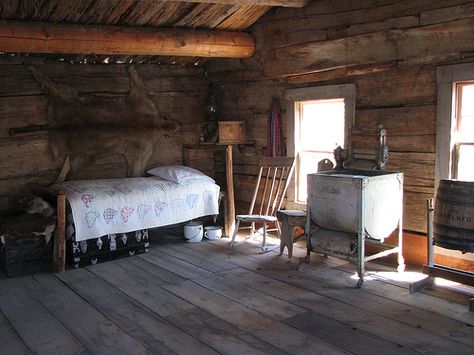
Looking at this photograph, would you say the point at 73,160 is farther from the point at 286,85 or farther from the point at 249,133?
the point at 286,85

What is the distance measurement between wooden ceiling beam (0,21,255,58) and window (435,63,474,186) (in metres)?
2.71

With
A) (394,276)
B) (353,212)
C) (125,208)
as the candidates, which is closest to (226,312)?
(353,212)

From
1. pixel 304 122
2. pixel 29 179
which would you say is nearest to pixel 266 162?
pixel 304 122

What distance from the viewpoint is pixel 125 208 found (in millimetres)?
5320

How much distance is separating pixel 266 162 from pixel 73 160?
8.19ft

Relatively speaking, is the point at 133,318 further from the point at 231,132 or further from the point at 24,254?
the point at 231,132

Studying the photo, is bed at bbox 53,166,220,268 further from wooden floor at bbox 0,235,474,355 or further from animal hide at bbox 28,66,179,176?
animal hide at bbox 28,66,179,176

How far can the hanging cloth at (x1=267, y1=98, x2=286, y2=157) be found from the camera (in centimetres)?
620

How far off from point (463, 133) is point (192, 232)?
3.40m

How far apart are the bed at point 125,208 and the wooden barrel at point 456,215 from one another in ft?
9.80

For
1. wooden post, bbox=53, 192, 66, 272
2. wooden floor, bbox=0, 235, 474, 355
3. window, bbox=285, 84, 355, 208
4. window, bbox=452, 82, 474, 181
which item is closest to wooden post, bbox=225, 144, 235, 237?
window, bbox=285, 84, 355, 208

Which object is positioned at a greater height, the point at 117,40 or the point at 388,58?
the point at 117,40

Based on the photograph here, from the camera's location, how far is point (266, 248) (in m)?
5.66

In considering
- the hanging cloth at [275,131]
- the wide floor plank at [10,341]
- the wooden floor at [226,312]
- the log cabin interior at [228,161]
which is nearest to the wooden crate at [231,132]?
the log cabin interior at [228,161]
